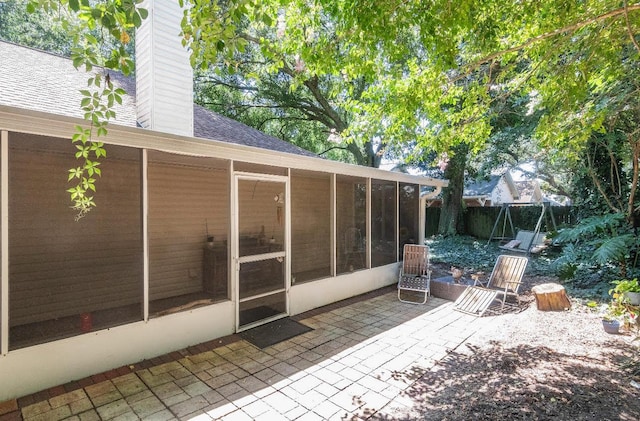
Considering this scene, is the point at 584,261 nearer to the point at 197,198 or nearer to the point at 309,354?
the point at 309,354

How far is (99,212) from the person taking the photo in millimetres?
4996

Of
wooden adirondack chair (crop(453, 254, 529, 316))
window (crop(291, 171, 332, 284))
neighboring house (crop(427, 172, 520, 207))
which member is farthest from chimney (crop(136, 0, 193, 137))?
neighboring house (crop(427, 172, 520, 207))

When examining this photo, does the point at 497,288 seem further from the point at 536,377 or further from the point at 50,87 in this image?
the point at 50,87

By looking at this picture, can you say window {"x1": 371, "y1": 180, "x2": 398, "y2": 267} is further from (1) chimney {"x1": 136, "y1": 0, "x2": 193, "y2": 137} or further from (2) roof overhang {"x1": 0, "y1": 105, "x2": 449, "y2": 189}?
(1) chimney {"x1": 136, "y1": 0, "x2": 193, "y2": 137}

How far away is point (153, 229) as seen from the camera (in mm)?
5473

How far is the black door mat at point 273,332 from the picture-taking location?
13.6 feet

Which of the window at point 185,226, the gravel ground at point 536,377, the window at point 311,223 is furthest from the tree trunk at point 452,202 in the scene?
the window at point 185,226

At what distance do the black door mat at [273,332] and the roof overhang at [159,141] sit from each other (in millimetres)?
2320

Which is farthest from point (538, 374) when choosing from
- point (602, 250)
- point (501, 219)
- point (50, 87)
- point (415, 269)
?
point (501, 219)

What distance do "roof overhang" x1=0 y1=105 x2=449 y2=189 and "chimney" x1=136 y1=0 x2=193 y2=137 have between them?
1452mm

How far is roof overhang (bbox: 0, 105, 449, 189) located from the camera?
8.86ft

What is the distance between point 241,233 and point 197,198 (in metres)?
2.02

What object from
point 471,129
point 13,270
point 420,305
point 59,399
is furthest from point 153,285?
point 471,129

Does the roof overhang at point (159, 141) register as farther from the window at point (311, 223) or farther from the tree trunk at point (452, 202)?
the tree trunk at point (452, 202)
